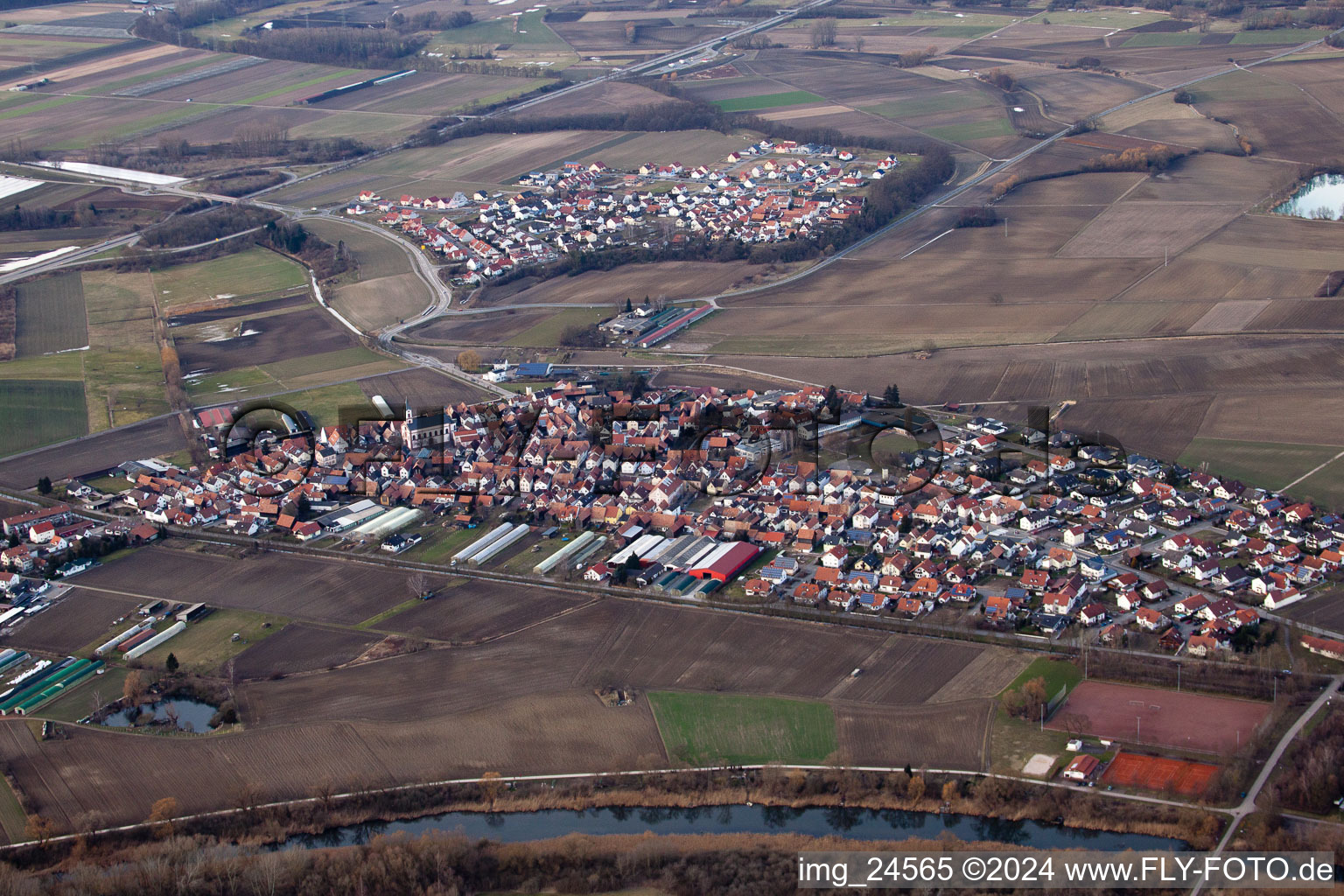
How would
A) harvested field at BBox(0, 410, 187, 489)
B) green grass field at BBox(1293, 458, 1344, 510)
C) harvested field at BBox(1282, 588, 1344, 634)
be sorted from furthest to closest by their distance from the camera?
harvested field at BBox(0, 410, 187, 489) → green grass field at BBox(1293, 458, 1344, 510) → harvested field at BBox(1282, 588, 1344, 634)

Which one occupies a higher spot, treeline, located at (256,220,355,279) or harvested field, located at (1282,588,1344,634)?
treeline, located at (256,220,355,279)

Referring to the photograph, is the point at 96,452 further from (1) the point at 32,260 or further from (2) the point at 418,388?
(1) the point at 32,260

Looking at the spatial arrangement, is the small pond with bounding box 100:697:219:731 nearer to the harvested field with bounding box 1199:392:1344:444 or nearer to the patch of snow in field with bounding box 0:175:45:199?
the harvested field with bounding box 1199:392:1344:444

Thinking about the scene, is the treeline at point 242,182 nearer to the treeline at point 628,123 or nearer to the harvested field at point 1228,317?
the treeline at point 628,123

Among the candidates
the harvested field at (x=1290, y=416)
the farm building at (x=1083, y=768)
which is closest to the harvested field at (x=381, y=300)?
the harvested field at (x=1290, y=416)

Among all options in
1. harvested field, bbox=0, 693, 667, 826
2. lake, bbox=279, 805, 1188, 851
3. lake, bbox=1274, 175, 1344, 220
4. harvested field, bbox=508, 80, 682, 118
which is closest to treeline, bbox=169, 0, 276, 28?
harvested field, bbox=508, 80, 682, 118

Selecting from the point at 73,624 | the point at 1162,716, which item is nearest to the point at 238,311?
the point at 73,624
